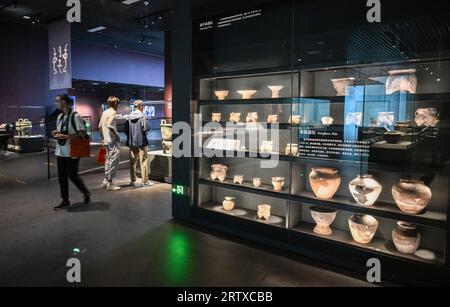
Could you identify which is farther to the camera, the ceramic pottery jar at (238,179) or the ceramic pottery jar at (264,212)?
the ceramic pottery jar at (238,179)

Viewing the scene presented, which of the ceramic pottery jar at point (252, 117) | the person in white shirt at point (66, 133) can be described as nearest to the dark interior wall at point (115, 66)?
the person in white shirt at point (66, 133)

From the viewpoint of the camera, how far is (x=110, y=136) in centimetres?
533

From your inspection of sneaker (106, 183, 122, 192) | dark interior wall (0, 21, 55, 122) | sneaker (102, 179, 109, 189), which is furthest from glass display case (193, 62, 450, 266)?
dark interior wall (0, 21, 55, 122)

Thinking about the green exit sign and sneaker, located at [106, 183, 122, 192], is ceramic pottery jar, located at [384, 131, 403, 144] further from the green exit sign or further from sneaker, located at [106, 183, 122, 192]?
sneaker, located at [106, 183, 122, 192]

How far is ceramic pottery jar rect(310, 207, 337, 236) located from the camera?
3.08 meters

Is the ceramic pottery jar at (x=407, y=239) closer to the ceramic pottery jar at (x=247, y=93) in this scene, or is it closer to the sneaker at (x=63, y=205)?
the ceramic pottery jar at (x=247, y=93)

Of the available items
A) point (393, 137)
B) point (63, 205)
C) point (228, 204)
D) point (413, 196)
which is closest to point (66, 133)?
point (63, 205)

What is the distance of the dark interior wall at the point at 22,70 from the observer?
10633 mm

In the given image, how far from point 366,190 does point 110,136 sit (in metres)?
4.00

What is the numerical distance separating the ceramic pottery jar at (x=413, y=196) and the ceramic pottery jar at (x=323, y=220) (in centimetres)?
63

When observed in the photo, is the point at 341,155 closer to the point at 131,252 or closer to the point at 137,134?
the point at 131,252

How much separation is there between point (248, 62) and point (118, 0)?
528 centimetres
